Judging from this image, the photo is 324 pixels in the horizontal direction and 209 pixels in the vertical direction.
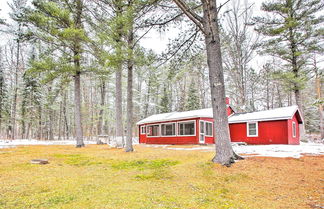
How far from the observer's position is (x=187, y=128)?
16.4m

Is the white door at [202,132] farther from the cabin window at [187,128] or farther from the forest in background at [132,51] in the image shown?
the forest in background at [132,51]

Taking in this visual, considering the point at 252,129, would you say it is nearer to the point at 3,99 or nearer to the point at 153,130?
the point at 153,130

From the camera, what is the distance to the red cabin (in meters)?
13.9

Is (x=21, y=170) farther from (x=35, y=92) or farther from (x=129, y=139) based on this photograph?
(x=35, y=92)

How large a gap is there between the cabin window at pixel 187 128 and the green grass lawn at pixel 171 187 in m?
10.4

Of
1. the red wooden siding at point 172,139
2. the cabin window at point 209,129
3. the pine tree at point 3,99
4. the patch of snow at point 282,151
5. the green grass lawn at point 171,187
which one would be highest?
the pine tree at point 3,99

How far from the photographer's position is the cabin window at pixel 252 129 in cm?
1505

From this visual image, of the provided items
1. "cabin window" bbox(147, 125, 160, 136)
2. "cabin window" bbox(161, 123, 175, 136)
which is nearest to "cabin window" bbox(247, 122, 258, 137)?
"cabin window" bbox(161, 123, 175, 136)

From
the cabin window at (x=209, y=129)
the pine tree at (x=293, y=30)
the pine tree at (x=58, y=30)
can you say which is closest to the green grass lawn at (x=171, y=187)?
the pine tree at (x=58, y=30)

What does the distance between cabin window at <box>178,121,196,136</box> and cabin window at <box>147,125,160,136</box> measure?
295 centimetres

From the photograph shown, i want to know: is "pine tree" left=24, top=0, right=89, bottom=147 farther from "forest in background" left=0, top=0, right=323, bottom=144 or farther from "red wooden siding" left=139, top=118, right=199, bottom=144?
"red wooden siding" left=139, top=118, right=199, bottom=144

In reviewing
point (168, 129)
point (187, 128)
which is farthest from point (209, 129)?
point (168, 129)

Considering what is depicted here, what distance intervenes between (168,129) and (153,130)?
2.07m

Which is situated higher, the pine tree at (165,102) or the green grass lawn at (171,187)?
the pine tree at (165,102)
